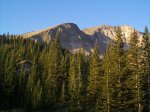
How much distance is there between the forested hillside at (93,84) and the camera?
5584cm

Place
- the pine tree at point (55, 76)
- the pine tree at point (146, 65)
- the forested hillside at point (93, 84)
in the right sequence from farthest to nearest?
the pine tree at point (55, 76) → the pine tree at point (146, 65) → the forested hillside at point (93, 84)

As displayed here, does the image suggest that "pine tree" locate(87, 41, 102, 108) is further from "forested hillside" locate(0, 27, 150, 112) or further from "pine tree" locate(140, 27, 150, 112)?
"pine tree" locate(140, 27, 150, 112)

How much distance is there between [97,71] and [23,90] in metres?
32.7

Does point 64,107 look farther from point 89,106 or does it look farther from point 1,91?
point 1,91

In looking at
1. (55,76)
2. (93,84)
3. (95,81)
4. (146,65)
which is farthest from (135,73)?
(55,76)

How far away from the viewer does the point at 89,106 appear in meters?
78.2

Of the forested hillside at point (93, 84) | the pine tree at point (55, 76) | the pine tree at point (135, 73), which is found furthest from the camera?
the pine tree at point (55, 76)

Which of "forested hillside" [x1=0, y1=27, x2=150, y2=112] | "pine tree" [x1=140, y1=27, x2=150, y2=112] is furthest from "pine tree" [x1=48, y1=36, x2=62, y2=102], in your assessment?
"pine tree" [x1=140, y1=27, x2=150, y2=112]

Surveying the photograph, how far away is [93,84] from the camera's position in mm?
83875

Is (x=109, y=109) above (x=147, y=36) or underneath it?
underneath

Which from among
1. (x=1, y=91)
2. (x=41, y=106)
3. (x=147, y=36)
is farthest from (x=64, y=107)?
(x=147, y=36)

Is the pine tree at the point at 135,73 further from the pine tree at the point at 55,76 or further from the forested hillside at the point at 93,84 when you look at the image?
the pine tree at the point at 55,76

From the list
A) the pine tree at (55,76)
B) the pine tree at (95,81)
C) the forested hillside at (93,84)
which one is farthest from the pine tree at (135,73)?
the pine tree at (55,76)

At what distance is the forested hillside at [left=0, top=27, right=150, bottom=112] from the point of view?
183 feet
